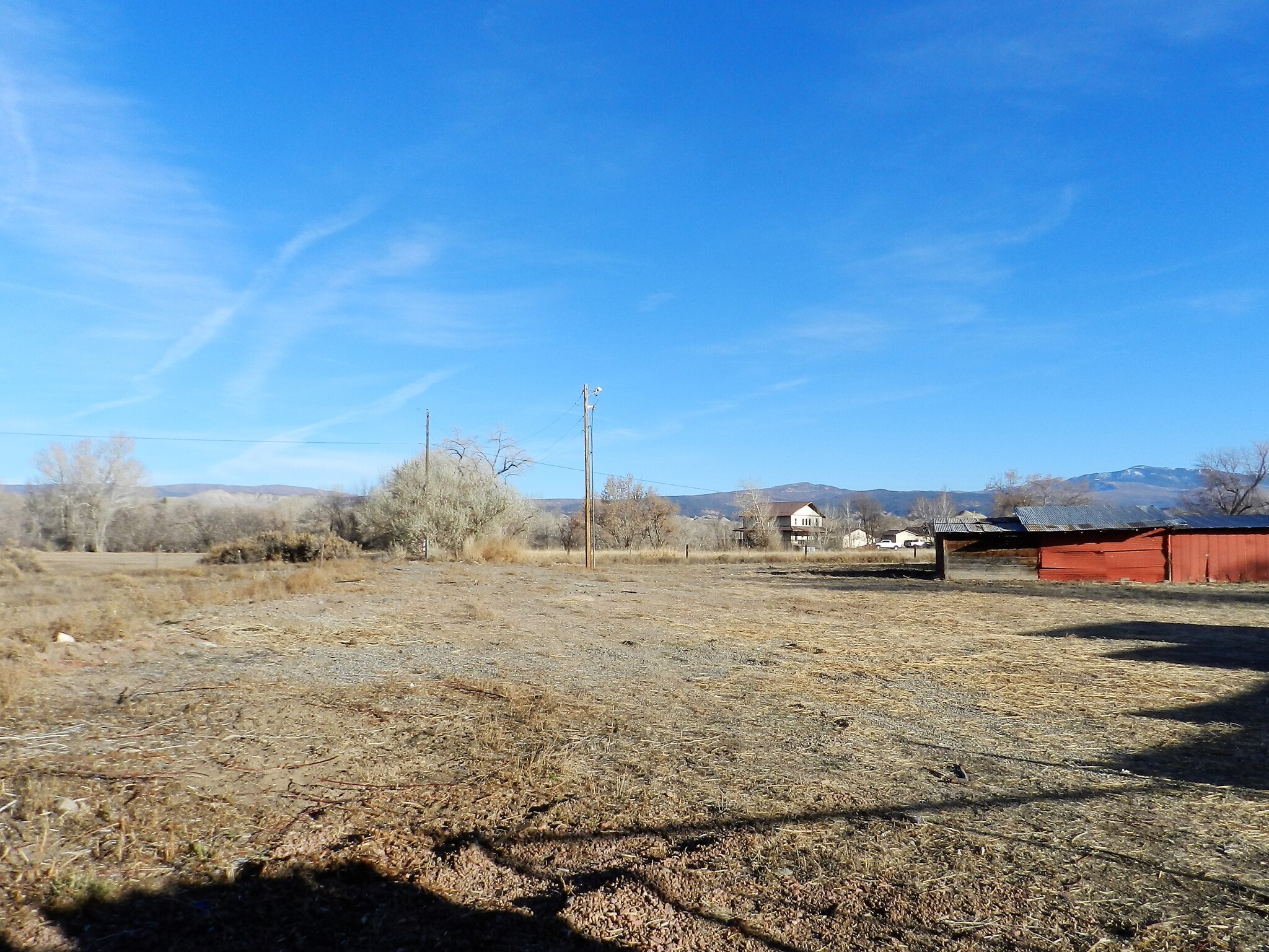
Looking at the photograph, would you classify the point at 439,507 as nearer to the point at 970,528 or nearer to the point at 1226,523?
the point at 970,528

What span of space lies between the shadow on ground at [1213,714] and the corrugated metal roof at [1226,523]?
690 inches

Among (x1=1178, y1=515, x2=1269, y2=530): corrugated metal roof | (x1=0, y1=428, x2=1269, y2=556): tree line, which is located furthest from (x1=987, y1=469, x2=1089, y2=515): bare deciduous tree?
(x1=1178, y1=515, x2=1269, y2=530): corrugated metal roof

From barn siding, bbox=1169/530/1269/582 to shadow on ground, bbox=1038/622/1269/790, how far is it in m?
16.8

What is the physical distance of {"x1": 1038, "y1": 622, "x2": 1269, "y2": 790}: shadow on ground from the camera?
576cm

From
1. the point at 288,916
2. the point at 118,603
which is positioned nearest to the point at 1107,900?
the point at 288,916

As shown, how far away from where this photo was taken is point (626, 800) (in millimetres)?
4973

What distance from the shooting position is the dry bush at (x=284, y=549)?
126ft

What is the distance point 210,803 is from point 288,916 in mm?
1526

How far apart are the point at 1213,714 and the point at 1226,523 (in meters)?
27.4

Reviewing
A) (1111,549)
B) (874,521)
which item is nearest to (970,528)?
(1111,549)

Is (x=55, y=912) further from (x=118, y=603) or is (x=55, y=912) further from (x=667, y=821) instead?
(x=118, y=603)

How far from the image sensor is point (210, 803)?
15.6ft

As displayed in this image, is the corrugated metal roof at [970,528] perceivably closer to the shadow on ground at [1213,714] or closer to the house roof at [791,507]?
the shadow on ground at [1213,714]

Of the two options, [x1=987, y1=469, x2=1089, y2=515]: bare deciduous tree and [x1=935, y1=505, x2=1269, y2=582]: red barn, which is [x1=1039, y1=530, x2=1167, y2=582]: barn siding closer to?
[x1=935, y1=505, x2=1269, y2=582]: red barn
